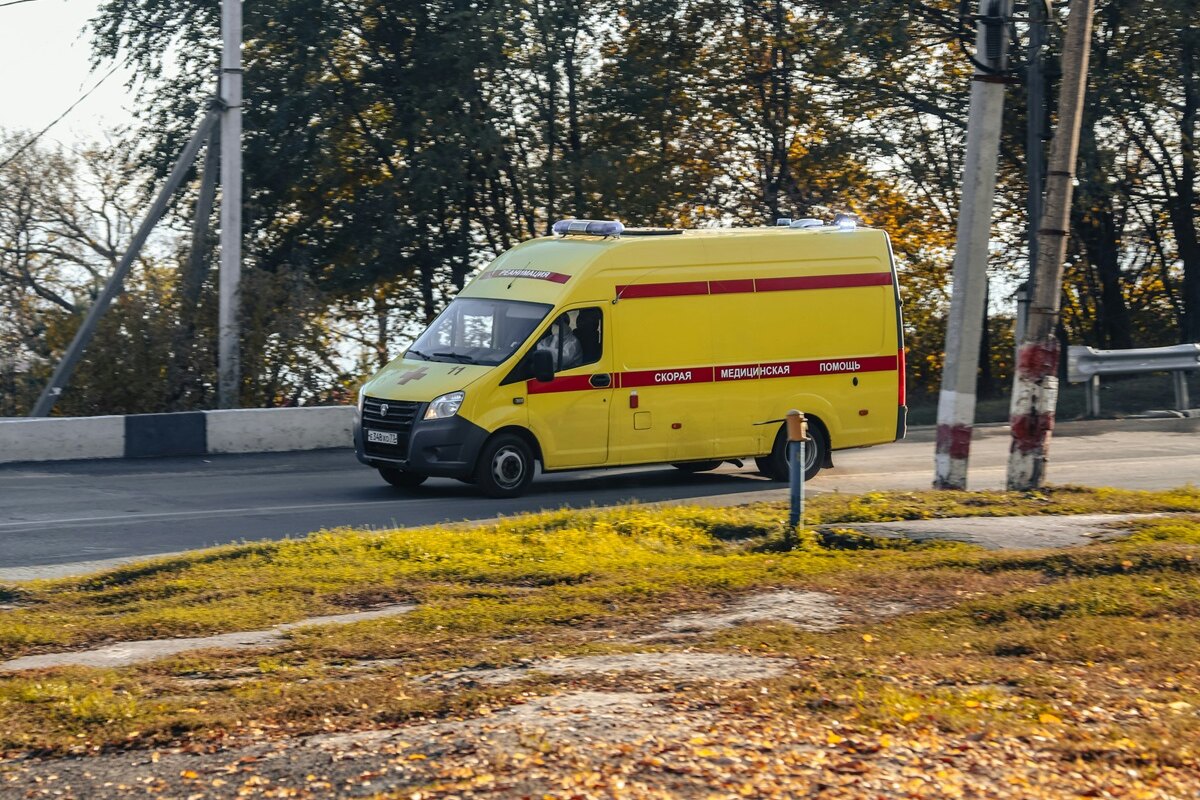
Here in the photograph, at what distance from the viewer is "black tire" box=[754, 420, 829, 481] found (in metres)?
15.4

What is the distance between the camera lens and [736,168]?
1026 inches

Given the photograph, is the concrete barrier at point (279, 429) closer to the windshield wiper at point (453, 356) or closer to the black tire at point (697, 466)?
the windshield wiper at point (453, 356)

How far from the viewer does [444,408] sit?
1371 centimetres

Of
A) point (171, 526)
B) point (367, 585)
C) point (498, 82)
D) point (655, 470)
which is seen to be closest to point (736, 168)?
point (498, 82)

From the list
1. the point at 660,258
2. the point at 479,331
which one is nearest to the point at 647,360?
the point at 660,258

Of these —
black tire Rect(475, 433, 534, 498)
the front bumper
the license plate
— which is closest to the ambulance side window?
black tire Rect(475, 433, 534, 498)

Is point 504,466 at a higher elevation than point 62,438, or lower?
lower

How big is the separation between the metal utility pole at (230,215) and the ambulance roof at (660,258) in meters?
5.14

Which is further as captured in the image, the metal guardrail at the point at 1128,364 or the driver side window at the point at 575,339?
the metal guardrail at the point at 1128,364

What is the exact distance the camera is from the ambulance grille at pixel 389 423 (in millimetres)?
13836

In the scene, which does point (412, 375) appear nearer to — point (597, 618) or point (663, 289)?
point (663, 289)

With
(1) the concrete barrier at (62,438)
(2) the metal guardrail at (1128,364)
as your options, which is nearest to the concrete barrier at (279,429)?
(1) the concrete barrier at (62,438)

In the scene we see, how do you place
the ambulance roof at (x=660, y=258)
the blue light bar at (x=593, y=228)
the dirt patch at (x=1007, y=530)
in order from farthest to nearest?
the blue light bar at (x=593, y=228) < the ambulance roof at (x=660, y=258) < the dirt patch at (x=1007, y=530)

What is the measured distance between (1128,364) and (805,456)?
9.04 m
